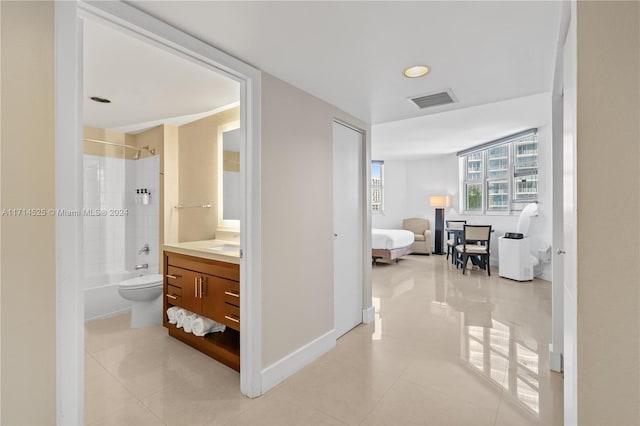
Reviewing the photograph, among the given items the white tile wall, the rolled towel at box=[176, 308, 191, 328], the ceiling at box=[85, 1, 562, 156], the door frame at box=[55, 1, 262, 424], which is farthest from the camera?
the white tile wall

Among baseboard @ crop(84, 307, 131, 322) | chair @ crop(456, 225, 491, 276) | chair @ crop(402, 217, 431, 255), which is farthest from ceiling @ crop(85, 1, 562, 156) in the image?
chair @ crop(402, 217, 431, 255)

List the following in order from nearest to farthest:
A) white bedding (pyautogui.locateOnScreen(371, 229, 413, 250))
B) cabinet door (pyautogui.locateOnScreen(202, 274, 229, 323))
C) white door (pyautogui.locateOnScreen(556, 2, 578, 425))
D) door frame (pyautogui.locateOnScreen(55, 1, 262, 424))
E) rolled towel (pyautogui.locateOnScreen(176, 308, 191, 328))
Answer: white door (pyautogui.locateOnScreen(556, 2, 578, 425)) → door frame (pyautogui.locateOnScreen(55, 1, 262, 424)) → cabinet door (pyautogui.locateOnScreen(202, 274, 229, 323)) → rolled towel (pyautogui.locateOnScreen(176, 308, 191, 328)) → white bedding (pyautogui.locateOnScreen(371, 229, 413, 250))

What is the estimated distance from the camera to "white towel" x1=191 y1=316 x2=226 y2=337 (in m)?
2.56

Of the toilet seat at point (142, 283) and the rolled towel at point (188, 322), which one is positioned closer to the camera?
the rolled towel at point (188, 322)

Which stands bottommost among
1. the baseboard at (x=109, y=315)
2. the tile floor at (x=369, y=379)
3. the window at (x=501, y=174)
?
the tile floor at (x=369, y=379)

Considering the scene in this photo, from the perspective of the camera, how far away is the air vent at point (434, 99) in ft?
8.34

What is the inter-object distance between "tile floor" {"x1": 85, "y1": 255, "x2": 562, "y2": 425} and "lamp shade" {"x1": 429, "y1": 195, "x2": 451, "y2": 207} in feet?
14.3

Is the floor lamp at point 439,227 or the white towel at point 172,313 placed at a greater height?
the floor lamp at point 439,227

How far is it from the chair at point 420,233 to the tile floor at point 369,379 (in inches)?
165

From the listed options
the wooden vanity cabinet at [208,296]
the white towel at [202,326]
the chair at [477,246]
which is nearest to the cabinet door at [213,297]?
the wooden vanity cabinet at [208,296]

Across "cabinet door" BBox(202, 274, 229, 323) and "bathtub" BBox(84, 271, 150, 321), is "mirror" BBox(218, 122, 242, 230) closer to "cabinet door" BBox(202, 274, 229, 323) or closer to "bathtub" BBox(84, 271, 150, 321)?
"cabinet door" BBox(202, 274, 229, 323)

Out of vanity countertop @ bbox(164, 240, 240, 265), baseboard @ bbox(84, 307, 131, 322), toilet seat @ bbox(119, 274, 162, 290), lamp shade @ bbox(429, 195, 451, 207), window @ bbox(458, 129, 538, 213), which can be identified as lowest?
baseboard @ bbox(84, 307, 131, 322)

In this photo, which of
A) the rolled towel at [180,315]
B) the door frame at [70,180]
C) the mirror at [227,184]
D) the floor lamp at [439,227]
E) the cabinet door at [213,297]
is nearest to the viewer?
the door frame at [70,180]

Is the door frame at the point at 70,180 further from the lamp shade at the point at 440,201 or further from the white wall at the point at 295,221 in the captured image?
the lamp shade at the point at 440,201
